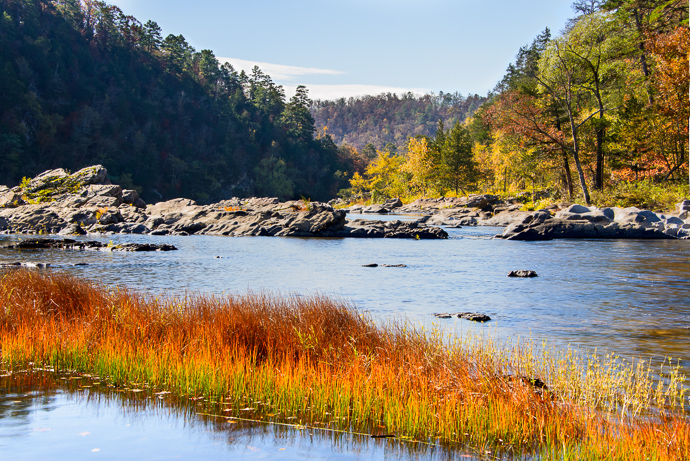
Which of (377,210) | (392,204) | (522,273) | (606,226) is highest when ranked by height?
(392,204)

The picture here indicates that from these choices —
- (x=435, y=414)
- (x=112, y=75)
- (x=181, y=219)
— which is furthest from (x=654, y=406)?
(x=112, y=75)

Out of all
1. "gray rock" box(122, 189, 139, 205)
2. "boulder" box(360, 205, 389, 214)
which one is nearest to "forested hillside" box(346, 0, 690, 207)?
"boulder" box(360, 205, 389, 214)

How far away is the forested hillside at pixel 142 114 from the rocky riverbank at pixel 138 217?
2224 cm

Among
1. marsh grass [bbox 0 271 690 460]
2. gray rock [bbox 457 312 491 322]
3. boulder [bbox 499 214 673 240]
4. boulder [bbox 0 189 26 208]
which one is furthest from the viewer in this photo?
boulder [bbox 0 189 26 208]

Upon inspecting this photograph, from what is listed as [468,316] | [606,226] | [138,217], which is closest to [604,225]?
[606,226]

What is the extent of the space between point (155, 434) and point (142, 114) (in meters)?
91.0

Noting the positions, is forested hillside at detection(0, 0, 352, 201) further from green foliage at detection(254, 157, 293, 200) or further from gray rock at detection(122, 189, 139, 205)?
gray rock at detection(122, 189, 139, 205)

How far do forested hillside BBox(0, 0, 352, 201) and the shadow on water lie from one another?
62365 millimetres

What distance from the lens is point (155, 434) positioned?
4836 millimetres

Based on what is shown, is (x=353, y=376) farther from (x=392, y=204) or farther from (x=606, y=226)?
(x=392, y=204)

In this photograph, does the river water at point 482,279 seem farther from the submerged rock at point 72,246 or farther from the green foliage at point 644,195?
the green foliage at point 644,195

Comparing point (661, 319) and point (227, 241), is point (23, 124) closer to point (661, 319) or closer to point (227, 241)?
point (227, 241)

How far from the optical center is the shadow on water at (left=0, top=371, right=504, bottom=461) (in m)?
4.43

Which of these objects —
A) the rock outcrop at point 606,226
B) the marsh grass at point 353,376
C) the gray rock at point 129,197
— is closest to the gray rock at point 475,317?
the marsh grass at point 353,376
